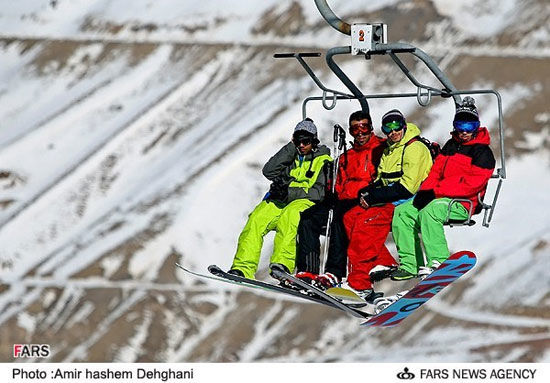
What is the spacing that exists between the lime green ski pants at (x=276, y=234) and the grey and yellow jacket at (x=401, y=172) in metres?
0.32

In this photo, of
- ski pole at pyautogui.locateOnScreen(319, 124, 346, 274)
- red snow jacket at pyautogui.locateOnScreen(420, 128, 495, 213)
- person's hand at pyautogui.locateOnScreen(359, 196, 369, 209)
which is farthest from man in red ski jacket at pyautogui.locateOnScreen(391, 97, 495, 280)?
ski pole at pyautogui.locateOnScreen(319, 124, 346, 274)

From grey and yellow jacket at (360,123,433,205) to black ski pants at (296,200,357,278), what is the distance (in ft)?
0.43

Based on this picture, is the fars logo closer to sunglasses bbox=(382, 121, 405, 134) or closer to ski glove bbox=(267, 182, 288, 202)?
ski glove bbox=(267, 182, 288, 202)

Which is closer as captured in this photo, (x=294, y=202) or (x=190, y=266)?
(x=294, y=202)

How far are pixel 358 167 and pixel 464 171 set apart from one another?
1.61ft

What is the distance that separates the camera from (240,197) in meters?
15.2

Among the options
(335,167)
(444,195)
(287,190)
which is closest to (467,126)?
(444,195)

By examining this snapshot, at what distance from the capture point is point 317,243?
20.2ft

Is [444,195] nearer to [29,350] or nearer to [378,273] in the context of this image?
[378,273]

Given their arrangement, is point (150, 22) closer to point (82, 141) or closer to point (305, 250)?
point (82, 141)

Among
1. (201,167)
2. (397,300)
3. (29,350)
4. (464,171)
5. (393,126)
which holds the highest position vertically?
(201,167)

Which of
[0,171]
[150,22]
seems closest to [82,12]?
[150,22]

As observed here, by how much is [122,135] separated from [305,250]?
9.85m

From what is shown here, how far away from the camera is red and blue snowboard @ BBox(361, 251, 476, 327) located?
19.0 feet
